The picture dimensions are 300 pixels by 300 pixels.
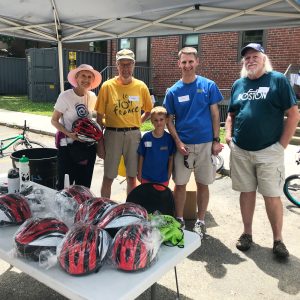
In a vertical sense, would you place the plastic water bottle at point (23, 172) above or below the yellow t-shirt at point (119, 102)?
below

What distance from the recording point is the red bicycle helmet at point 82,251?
5.75 feet

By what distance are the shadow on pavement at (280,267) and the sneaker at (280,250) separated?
0.17 feet

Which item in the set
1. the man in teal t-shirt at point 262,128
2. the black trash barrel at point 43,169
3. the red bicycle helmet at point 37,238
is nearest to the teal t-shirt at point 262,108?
the man in teal t-shirt at point 262,128

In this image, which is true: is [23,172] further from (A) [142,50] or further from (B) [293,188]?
(A) [142,50]

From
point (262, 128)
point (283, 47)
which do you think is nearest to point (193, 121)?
point (262, 128)

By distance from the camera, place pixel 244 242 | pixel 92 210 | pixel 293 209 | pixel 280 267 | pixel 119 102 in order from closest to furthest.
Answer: pixel 92 210 < pixel 280 267 < pixel 244 242 < pixel 119 102 < pixel 293 209

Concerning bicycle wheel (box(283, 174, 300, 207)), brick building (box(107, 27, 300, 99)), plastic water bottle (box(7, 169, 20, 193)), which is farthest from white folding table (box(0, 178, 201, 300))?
brick building (box(107, 27, 300, 99))

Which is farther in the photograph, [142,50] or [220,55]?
[142,50]

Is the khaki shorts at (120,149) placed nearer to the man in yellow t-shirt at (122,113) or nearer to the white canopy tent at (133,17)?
the man in yellow t-shirt at (122,113)

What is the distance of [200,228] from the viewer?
155 inches

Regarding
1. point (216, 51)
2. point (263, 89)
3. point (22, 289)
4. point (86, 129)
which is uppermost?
point (216, 51)

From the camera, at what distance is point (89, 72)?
364cm

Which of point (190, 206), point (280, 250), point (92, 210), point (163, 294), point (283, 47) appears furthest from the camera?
point (283, 47)

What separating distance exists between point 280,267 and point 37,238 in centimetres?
248
